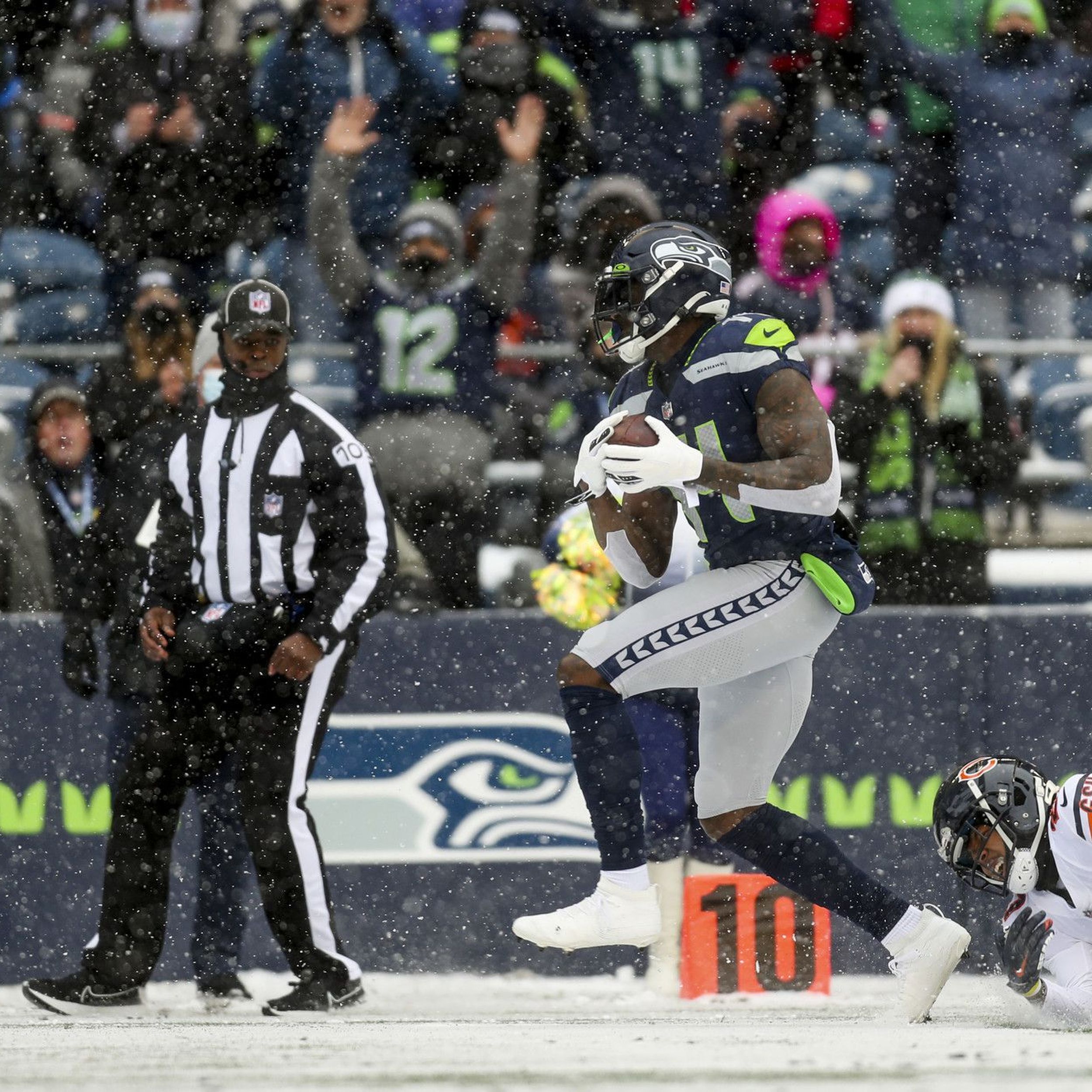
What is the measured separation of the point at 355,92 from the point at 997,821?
5.07m

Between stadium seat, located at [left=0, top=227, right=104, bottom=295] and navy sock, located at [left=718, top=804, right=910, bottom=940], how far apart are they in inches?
187

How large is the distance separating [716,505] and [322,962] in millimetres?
2166

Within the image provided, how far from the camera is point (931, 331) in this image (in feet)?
26.3

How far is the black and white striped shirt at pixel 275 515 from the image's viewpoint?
6.55 m

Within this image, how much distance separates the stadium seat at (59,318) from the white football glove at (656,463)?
4.35 m

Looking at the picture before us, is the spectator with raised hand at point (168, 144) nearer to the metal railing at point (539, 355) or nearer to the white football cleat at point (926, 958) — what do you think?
the metal railing at point (539, 355)

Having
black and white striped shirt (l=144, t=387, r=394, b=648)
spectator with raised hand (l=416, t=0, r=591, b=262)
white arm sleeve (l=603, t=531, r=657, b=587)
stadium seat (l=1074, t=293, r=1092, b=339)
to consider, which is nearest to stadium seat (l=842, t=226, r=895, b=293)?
stadium seat (l=1074, t=293, r=1092, b=339)

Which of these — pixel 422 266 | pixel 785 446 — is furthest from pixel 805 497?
pixel 422 266

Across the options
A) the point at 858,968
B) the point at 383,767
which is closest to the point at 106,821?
the point at 383,767

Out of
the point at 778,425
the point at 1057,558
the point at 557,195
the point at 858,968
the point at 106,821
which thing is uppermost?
the point at 557,195

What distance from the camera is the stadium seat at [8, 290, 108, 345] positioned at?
8.76 metres

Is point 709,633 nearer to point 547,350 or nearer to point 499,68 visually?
point 547,350

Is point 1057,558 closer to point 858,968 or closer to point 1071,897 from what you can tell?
point 858,968

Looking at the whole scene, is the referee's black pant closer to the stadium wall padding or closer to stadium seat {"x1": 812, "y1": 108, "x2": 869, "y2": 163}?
the stadium wall padding
